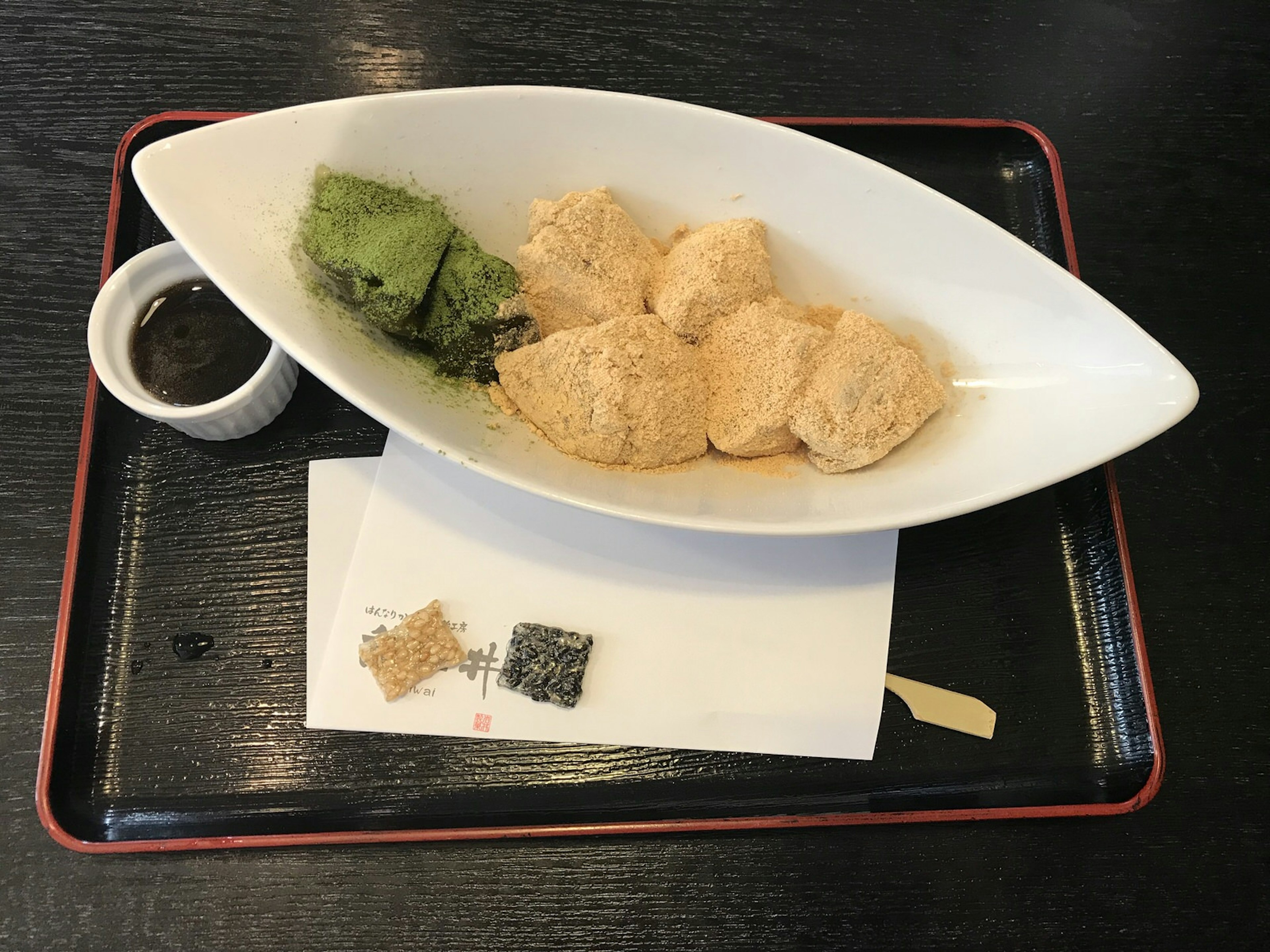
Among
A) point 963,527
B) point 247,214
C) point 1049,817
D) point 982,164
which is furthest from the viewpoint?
point 982,164

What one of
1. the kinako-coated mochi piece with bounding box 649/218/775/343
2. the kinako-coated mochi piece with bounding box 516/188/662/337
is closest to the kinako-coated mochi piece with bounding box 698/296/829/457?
the kinako-coated mochi piece with bounding box 649/218/775/343

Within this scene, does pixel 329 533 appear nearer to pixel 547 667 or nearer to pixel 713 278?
pixel 547 667

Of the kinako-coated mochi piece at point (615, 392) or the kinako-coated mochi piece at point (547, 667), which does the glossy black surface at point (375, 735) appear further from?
the kinako-coated mochi piece at point (615, 392)

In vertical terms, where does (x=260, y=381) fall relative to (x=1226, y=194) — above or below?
below

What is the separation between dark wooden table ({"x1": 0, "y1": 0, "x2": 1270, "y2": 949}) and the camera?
39.9 inches

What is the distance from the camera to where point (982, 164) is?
1324mm

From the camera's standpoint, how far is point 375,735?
3.44 feet

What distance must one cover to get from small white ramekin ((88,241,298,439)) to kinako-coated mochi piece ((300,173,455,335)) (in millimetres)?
145

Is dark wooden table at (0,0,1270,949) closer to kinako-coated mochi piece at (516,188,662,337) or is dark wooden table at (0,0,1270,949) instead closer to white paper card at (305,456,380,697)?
white paper card at (305,456,380,697)

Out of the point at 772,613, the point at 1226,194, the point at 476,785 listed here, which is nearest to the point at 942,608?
the point at 772,613

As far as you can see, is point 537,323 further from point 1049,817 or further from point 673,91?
point 1049,817

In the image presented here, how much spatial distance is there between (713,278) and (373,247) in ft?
1.57

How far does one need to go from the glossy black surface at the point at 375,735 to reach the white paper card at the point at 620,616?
0.04 metres

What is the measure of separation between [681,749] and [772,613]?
9.7 inches
